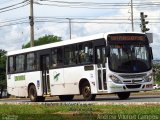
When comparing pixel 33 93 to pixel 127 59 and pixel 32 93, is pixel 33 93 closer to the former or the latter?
pixel 32 93

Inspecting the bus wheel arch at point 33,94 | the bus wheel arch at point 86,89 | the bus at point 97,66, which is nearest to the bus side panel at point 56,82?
the bus at point 97,66

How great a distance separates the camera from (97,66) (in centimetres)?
2452

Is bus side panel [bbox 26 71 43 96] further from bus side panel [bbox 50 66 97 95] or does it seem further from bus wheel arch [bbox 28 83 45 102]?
bus side panel [bbox 50 66 97 95]

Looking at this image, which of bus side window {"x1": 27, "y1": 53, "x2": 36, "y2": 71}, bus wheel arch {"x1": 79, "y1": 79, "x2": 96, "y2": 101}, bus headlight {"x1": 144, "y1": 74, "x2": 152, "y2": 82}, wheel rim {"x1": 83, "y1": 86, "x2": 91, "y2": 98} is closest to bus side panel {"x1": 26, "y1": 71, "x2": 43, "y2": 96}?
bus side window {"x1": 27, "y1": 53, "x2": 36, "y2": 71}

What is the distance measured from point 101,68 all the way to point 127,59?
126 cm

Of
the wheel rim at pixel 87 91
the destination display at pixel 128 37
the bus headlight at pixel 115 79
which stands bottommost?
the wheel rim at pixel 87 91

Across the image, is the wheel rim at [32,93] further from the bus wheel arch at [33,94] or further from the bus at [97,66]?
the bus at [97,66]

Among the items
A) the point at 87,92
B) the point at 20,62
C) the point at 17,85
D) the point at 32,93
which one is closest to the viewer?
the point at 87,92

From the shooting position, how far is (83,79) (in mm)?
25688

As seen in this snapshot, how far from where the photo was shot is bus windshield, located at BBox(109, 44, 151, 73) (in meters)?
24.1

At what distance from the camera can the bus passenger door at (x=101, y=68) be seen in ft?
79.7

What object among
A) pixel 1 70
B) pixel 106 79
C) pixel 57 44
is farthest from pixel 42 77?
Answer: pixel 1 70

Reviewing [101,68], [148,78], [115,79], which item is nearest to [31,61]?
[101,68]

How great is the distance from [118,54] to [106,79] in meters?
1.25
